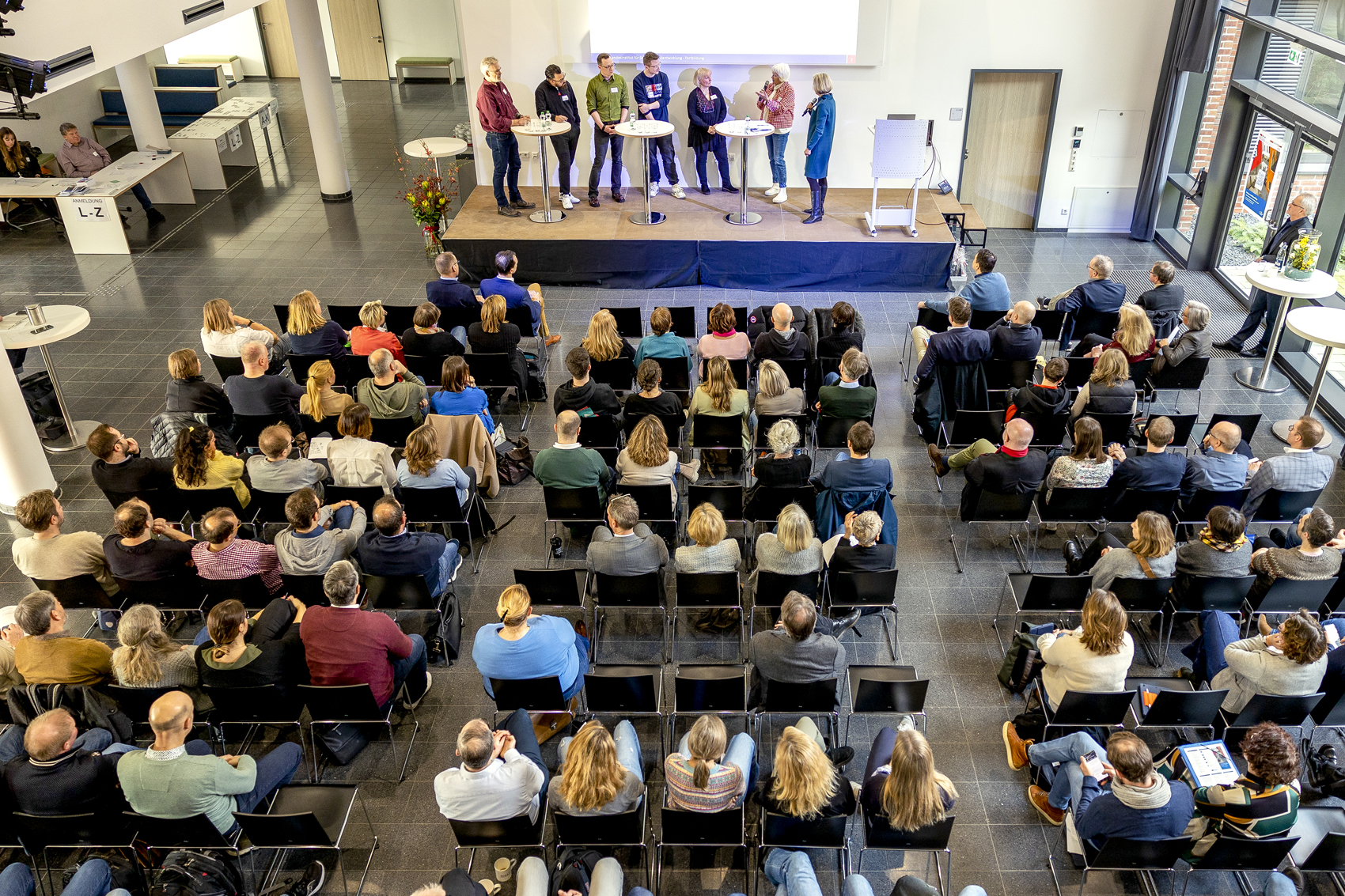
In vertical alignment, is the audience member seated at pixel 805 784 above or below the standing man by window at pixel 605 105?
below

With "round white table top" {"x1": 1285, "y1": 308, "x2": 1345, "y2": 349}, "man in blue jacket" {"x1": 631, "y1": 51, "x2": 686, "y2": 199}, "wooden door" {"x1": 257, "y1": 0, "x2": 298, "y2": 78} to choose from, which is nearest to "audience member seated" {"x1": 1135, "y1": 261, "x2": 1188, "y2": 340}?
"round white table top" {"x1": 1285, "y1": 308, "x2": 1345, "y2": 349}

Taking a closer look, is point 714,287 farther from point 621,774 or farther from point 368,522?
point 621,774

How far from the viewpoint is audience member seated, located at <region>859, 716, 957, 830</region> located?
4.29 metres

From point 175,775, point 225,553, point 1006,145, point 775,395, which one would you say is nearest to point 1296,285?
point 1006,145

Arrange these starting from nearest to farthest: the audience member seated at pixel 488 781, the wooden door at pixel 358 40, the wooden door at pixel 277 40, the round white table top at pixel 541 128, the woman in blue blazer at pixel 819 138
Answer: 1. the audience member seated at pixel 488 781
2. the round white table top at pixel 541 128
3. the woman in blue blazer at pixel 819 138
4. the wooden door at pixel 358 40
5. the wooden door at pixel 277 40

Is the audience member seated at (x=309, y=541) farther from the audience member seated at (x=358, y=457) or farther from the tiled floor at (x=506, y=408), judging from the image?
the tiled floor at (x=506, y=408)

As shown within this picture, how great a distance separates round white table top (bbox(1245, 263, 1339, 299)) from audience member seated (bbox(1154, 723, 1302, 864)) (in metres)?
→ 5.52

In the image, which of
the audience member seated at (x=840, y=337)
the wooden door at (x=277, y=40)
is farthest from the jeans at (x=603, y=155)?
the wooden door at (x=277, y=40)

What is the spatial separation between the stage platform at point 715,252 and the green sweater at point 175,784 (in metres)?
7.63

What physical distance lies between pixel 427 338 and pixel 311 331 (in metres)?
1.03

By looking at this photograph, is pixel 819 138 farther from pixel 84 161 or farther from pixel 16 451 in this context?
pixel 84 161

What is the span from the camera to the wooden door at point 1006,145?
39.9 feet

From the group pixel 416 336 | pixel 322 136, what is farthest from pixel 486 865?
pixel 322 136

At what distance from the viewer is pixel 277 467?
6.66m
